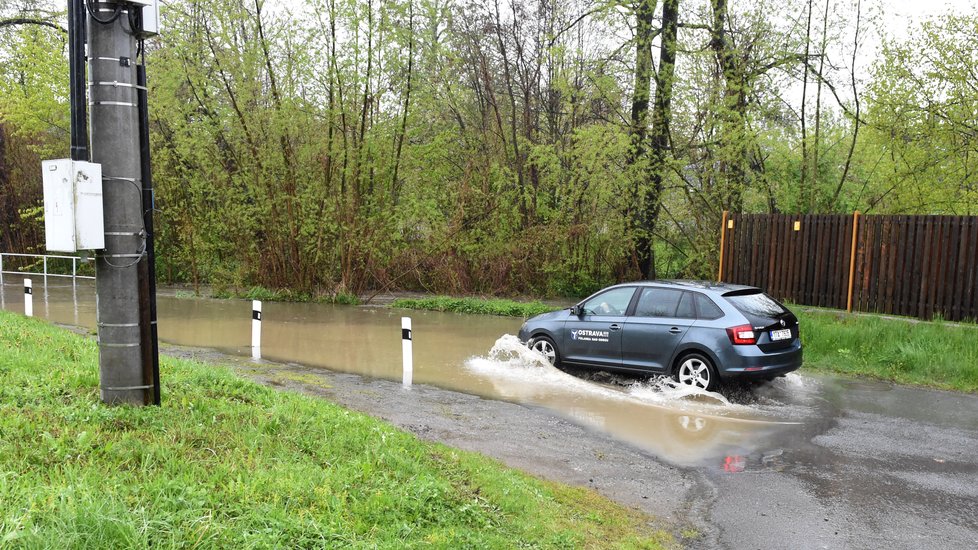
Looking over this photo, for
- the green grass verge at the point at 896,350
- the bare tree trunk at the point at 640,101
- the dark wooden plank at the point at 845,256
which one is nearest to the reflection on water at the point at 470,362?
the green grass verge at the point at 896,350

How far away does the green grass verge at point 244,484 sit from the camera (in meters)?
3.53

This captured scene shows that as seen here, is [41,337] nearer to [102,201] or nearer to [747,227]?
[102,201]

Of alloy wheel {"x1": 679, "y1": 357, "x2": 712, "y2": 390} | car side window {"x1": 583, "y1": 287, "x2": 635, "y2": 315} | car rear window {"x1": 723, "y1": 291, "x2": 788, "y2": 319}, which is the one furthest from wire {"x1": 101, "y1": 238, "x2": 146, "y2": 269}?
car rear window {"x1": 723, "y1": 291, "x2": 788, "y2": 319}

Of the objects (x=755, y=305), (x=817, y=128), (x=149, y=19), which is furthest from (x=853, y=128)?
(x=149, y=19)

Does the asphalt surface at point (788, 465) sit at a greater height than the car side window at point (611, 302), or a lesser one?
lesser

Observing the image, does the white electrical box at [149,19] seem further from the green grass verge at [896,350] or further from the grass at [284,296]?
the grass at [284,296]

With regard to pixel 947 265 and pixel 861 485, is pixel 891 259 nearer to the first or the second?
pixel 947 265

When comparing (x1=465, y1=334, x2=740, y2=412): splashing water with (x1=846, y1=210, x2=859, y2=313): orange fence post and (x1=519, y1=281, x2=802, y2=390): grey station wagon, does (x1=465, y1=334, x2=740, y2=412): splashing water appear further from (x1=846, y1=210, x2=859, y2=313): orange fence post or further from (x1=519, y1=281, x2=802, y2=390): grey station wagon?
(x1=846, y1=210, x2=859, y2=313): orange fence post

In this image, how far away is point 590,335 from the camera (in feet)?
36.0

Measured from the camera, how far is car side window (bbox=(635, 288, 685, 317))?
1023 cm

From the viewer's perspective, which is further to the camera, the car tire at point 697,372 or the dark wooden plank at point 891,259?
the dark wooden plank at point 891,259

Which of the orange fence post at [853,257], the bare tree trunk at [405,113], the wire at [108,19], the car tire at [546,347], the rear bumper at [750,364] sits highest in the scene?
the bare tree trunk at [405,113]

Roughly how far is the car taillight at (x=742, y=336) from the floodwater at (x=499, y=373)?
2.49 ft

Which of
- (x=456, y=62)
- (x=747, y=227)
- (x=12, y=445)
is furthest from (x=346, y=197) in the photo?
(x=12, y=445)
